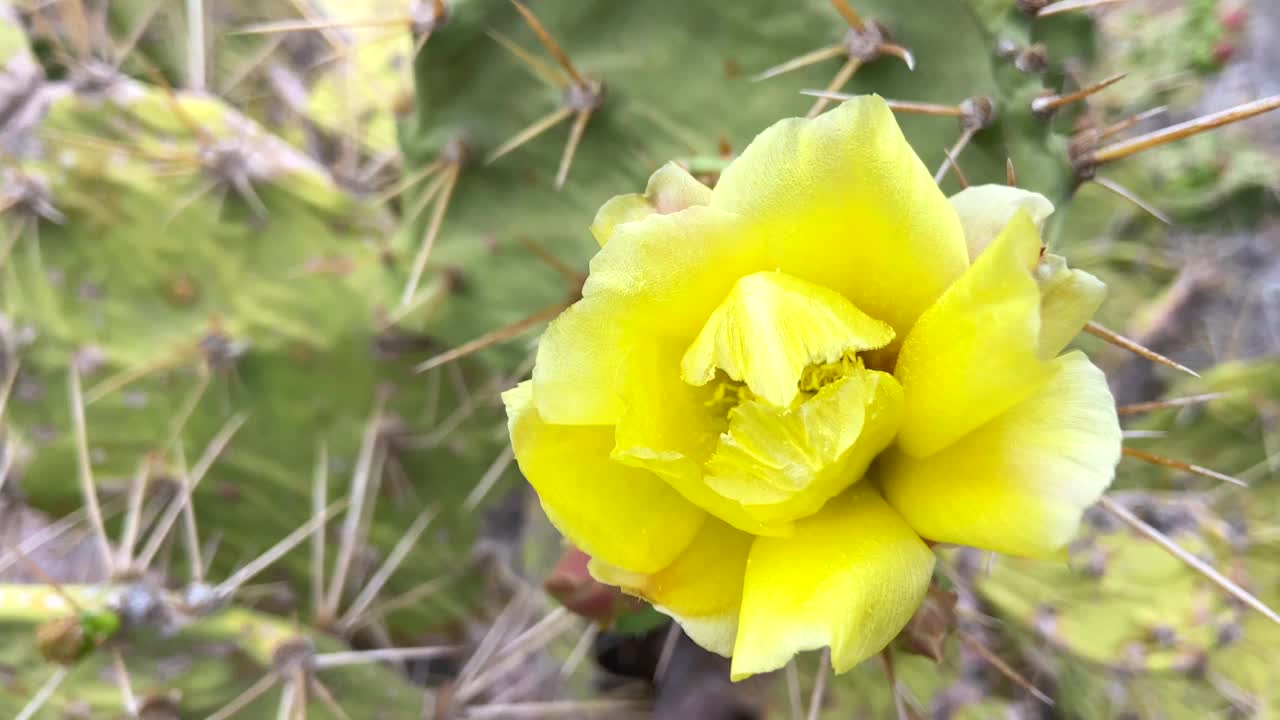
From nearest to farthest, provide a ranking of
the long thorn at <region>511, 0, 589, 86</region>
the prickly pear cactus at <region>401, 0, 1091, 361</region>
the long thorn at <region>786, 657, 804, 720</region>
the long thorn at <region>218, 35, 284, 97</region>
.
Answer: the prickly pear cactus at <region>401, 0, 1091, 361</region>, the long thorn at <region>511, 0, 589, 86</region>, the long thorn at <region>786, 657, 804, 720</region>, the long thorn at <region>218, 35, 284, 97</region>

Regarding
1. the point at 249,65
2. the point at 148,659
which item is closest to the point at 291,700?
the point at 148,659

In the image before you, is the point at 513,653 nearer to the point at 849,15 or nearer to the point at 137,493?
the point at 137,493

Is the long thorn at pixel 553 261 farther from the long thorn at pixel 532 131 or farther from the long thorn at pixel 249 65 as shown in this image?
the long thorn at pixel 249 65

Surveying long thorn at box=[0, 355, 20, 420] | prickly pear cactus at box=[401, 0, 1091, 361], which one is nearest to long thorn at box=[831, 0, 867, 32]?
prickly pear cactus at box=[401, 0, 1091, 361]

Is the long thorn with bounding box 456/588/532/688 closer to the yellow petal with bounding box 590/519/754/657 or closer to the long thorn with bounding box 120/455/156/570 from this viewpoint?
the long thorn with bounding box 120/455/156/570

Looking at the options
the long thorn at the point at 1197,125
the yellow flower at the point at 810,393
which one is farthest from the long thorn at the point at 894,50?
the yellow flower at the point at 810,393

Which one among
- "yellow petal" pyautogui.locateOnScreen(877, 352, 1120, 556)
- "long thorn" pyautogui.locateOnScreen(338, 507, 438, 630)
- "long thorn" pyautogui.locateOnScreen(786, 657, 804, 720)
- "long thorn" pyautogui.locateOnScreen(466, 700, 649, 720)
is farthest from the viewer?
"long thorn" pyautogui.locateOnScreen(338, 507, 438, 630)
